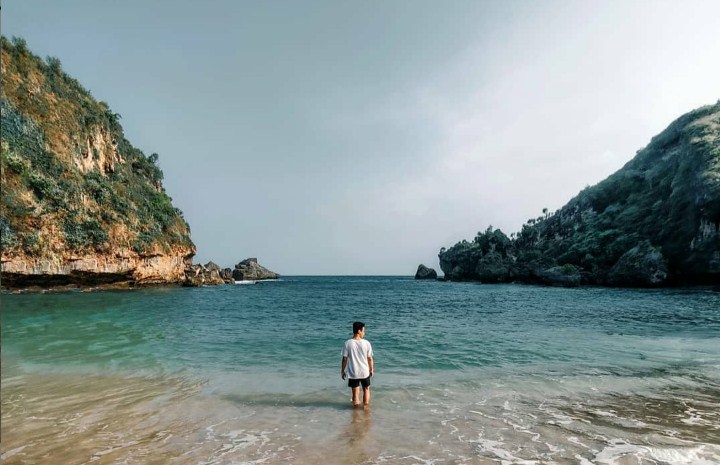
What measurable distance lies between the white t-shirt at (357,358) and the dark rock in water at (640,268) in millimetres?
69818

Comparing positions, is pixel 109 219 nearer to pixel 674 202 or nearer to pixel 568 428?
pixel 568 428

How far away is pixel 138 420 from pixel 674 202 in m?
83.3

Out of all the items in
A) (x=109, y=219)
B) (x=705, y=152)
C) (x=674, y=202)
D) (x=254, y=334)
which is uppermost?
(x=705, y=152)

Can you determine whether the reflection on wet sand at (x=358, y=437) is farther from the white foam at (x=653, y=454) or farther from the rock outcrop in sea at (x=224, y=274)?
the rock outcrop in sea at (x=224, y=274)

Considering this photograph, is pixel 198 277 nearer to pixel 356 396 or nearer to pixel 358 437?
pixel 356 396

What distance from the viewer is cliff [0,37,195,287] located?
39.5 meters

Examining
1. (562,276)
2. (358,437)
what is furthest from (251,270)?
(358,437)

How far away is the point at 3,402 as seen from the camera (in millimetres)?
8250

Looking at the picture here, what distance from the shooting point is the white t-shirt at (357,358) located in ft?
26.8

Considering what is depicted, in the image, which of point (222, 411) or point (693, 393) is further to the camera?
point (693, 393)

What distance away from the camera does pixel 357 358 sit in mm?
8172

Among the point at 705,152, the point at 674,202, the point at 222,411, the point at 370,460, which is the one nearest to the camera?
the point at 370,460

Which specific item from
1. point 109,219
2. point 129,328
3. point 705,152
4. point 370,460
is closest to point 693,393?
point 370,460

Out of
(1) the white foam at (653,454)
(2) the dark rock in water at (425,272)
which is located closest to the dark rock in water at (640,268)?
(1) the white foam at (653,454)
